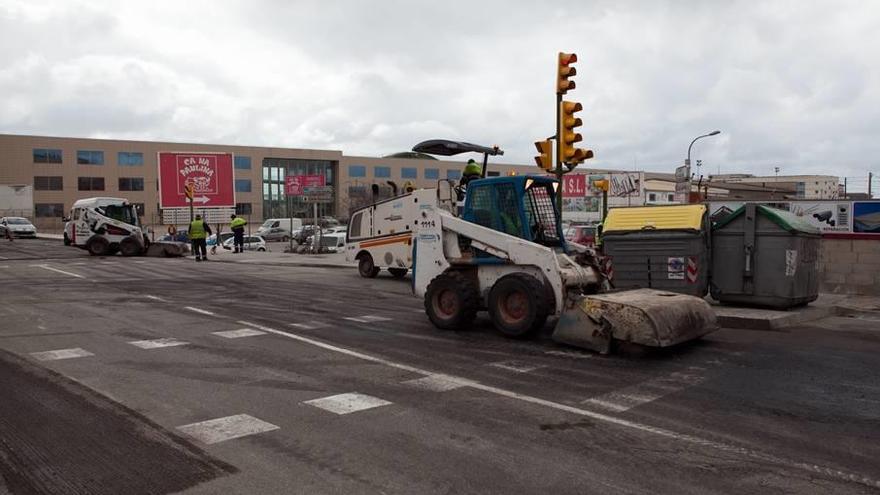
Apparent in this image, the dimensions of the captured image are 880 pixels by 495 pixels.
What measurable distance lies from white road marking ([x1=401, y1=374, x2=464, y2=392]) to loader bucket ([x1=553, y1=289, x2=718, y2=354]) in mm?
2022

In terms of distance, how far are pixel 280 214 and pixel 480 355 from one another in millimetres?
83206

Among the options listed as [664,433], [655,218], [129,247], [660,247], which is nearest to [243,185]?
[129,247]

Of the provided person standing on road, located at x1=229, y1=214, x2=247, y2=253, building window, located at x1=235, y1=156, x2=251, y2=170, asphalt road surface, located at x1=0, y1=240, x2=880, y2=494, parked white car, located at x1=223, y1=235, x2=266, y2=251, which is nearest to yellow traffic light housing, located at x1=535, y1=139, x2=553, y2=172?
asphalt road surface, located at x1=0, y1=240, x2=880, y2=494

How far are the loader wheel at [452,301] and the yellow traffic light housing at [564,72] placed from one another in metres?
5.13

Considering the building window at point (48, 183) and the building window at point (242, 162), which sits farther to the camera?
the building window at point (242, 162)

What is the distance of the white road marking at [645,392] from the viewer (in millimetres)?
5852

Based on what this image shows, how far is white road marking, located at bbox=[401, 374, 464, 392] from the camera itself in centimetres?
639

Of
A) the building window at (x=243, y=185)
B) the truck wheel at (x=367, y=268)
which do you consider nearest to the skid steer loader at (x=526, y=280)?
the truck wheel at (x=367, y=268)

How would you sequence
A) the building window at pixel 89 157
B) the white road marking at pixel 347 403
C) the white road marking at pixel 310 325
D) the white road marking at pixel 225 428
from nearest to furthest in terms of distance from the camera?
the white road marking at pixel 225 428, the white road marking at pixel 347 403, the white road marking at pixel 310 325, the building window at pixel 89 157

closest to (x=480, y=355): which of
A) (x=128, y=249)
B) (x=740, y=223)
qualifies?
(x=740, y=223)

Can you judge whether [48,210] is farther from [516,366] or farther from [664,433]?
[664,433]

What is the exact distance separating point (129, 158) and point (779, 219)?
78.2m

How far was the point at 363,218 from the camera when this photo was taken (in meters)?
18.9

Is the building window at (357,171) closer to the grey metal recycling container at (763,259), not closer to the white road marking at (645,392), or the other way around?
the grey metal recycling container at (763,259)
